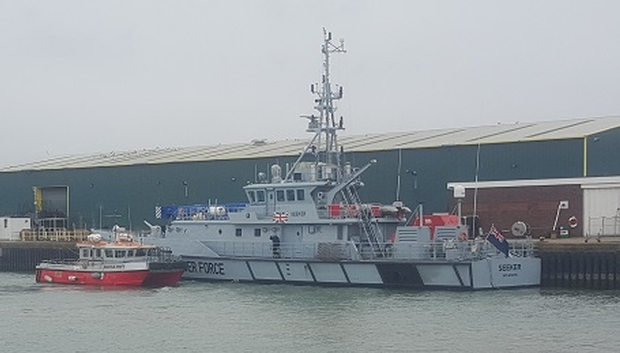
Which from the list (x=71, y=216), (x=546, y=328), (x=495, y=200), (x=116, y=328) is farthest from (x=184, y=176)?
(x=546, y=328)

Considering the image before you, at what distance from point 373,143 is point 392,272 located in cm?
1624

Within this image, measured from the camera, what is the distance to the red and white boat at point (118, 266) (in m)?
40.2

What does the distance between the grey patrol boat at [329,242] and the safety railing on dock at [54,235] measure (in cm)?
1471

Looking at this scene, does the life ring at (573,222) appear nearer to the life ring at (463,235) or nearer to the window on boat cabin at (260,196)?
the life ring at (463,235)

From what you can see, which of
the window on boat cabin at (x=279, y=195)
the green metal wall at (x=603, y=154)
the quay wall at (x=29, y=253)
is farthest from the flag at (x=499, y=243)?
the quay wall at (x=29, y=253)

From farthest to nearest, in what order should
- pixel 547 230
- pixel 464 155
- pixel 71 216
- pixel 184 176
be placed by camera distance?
pixel 71 216
pixel 184 176
pixel 464 155
pixel 547 230

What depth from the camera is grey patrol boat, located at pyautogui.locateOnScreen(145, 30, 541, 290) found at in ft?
121

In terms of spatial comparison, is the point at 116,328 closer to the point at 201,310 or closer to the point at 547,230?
the point at 201,310

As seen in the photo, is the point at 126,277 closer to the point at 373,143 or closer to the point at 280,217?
the point at 280,217

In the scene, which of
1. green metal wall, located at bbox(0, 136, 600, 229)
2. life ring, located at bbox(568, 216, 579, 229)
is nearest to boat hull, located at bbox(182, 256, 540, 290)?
life ring, located at bbox(568, 216, 579, 229)

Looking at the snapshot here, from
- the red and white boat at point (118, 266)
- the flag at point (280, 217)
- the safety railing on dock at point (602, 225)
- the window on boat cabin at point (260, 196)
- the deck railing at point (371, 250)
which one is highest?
the window on boat cabin at point (260, 196)

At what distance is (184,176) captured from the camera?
2162 inches

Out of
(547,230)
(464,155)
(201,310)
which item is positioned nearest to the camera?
(201,310)

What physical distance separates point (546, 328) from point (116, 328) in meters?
12.1
